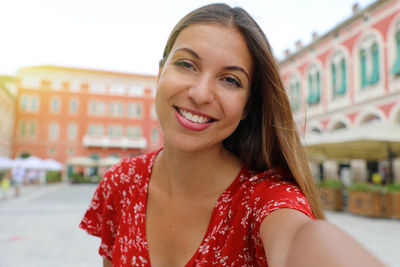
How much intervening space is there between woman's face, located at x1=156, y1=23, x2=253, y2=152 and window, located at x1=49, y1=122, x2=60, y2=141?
115 feet

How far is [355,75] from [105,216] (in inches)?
616

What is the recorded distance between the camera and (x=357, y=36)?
14.5m

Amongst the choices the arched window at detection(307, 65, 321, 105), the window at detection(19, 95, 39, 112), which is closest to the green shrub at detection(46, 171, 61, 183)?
the window at detection(19, 95, 39, 112)

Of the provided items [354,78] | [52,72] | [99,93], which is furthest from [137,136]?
[354,78]

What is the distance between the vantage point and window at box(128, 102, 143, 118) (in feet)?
116

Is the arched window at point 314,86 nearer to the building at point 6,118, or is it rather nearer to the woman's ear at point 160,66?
the woman's ear at point 160,66

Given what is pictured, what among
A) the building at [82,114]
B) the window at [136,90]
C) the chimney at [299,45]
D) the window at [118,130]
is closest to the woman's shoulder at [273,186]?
the chimney at [299,45]

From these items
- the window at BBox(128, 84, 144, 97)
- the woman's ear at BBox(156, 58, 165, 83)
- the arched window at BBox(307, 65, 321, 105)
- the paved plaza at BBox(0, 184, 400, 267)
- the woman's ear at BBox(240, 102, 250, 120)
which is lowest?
the paved plaza at BBox(0, 184, 400, 267)

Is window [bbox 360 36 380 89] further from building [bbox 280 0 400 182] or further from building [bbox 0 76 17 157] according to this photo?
building [bbox 0 76 17 157]

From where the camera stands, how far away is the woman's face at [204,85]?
3.46ft

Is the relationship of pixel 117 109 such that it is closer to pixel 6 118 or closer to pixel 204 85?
pixel 6 118

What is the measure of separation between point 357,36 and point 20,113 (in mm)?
31250

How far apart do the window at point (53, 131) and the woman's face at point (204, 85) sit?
35079 millimetres

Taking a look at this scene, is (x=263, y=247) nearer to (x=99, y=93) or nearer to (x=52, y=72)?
(x=99, y=93)
